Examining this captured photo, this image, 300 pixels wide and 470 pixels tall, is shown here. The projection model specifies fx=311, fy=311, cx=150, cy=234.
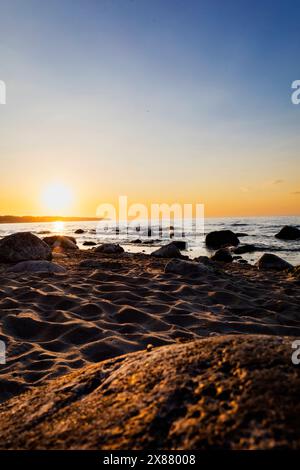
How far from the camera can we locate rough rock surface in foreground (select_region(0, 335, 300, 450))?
36.3 inches

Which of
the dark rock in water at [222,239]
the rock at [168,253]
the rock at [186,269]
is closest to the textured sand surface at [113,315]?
the rock at [186,269]

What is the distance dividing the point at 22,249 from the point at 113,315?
18.6 feet

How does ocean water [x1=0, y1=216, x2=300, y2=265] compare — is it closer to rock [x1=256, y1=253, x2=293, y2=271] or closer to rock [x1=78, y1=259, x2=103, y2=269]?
rock [x1=256, y1=253, x2=293, y2=271]

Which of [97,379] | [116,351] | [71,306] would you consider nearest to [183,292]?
[71,306]

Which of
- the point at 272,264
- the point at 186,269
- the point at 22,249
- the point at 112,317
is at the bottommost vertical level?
the point at 272,264

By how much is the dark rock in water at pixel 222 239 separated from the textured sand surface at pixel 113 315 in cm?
1388

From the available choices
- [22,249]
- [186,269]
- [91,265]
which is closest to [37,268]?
[91,265]

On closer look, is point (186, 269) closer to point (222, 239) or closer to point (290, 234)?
point (222, 239)

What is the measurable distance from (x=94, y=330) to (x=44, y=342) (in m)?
0.52

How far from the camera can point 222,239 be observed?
20562mm

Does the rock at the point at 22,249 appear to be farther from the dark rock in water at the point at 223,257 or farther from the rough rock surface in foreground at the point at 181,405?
the rough rock surface in foreground at the point at 181,405

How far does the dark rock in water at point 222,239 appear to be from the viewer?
2000cm

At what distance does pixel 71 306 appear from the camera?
427cm

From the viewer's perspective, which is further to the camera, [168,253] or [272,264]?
[168,253]
